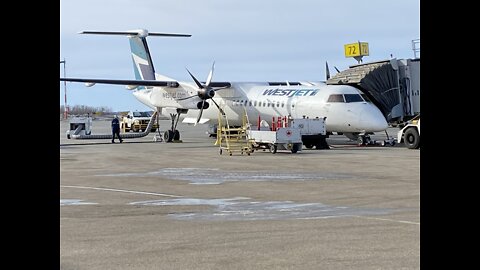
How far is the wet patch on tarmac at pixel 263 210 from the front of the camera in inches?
402

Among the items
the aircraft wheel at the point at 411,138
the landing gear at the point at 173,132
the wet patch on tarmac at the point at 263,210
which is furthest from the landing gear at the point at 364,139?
the wet patch on tarmac at the point at 263,210

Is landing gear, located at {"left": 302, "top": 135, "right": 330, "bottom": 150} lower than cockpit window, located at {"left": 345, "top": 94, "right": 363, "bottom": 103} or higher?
lower

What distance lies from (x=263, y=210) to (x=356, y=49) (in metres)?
48.6

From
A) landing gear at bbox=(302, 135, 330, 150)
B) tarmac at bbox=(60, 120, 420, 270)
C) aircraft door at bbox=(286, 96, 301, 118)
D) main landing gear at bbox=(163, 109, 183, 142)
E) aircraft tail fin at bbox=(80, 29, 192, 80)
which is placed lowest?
tarmac at bbox=(60, 120, 420, 270)

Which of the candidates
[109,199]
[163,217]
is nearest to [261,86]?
→ [109,199]

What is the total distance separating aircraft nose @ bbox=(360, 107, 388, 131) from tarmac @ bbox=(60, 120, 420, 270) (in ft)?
26.2

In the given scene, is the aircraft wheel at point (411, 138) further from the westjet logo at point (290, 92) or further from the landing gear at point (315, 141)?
the westjet logo at point (290, 92)

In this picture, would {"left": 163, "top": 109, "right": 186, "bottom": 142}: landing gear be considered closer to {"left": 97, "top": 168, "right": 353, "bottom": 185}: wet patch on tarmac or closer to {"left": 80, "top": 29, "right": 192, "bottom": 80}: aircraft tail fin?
{"left": 80, "top": 29, "right": 192, "bottom": 80}: aircraft tail fin

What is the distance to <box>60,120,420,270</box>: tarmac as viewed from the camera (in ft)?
22.8

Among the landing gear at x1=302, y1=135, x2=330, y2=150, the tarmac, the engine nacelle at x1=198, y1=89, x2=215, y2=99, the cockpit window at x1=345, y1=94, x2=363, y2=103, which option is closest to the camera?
the tarmac

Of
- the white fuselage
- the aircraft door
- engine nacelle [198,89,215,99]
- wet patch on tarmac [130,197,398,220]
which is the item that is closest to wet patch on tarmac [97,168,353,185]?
wet patch on tarmac [130,197,398,220]

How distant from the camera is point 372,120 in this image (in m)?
28.5
